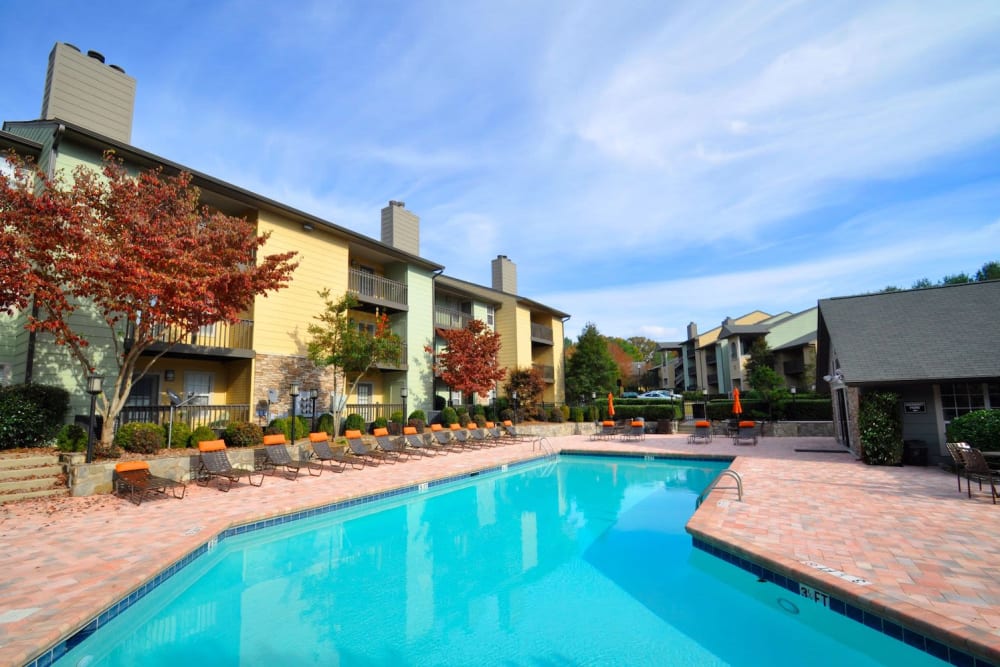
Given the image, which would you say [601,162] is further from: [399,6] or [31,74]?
[31,74]

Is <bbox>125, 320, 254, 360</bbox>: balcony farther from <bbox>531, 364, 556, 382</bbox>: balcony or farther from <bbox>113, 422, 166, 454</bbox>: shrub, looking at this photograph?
<bbox>531, 364, 556, 382</bbox>: balcony

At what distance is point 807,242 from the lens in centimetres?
2250

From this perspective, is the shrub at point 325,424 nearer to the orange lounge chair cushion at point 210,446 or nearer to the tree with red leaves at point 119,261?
the orange lounge chair cushion at point 210,446

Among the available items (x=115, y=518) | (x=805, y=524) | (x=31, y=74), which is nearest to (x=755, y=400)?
Result: (x=805, y=524)

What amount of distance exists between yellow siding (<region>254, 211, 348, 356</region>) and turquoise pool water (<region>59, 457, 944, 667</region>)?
356 inches

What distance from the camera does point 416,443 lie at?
53.6 feet

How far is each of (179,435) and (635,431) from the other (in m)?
18.4

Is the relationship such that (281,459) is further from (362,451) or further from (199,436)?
(362,451)

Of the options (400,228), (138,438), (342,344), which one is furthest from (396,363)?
(138,438)

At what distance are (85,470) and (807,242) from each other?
2750cm

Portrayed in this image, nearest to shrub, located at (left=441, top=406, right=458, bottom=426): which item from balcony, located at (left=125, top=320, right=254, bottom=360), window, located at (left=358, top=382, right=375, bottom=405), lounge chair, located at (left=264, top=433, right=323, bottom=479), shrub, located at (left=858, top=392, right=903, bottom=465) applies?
window, located at (left=358, top=382, right=375, bottom=405)

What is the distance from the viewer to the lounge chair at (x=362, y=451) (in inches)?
557

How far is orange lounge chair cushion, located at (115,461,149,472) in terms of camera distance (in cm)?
928

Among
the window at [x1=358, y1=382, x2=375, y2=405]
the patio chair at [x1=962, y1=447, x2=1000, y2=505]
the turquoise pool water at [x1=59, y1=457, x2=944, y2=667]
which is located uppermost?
the window at [x1=358, y1=382, x2=375, y2=405]
